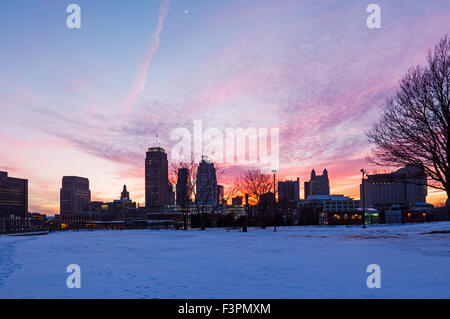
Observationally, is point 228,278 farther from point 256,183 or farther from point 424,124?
point 256,183

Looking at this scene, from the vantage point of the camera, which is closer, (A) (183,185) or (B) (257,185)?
(A) (183,185)

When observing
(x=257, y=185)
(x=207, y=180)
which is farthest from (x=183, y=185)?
(x=257, y=185)

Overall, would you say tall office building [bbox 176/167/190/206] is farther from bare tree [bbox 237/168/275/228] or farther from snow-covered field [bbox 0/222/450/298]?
snow-covered field [bbox 0/222/450/298]

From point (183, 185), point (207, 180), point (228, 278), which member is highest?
point (207, 180)

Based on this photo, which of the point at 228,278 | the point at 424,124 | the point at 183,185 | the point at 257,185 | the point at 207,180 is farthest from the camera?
the point at 257,185

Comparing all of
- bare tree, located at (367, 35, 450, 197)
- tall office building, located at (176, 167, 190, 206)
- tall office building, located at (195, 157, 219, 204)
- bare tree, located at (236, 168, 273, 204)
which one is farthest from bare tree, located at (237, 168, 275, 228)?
bare tree, located at (367, 35, 450, 197)

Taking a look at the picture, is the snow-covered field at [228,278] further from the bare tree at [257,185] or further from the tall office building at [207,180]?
the bare tree at [257,185]

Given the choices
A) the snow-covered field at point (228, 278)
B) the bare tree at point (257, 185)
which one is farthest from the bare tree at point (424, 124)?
the bare tree at point (257, 185)

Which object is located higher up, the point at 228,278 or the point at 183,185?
the point at 183,185
